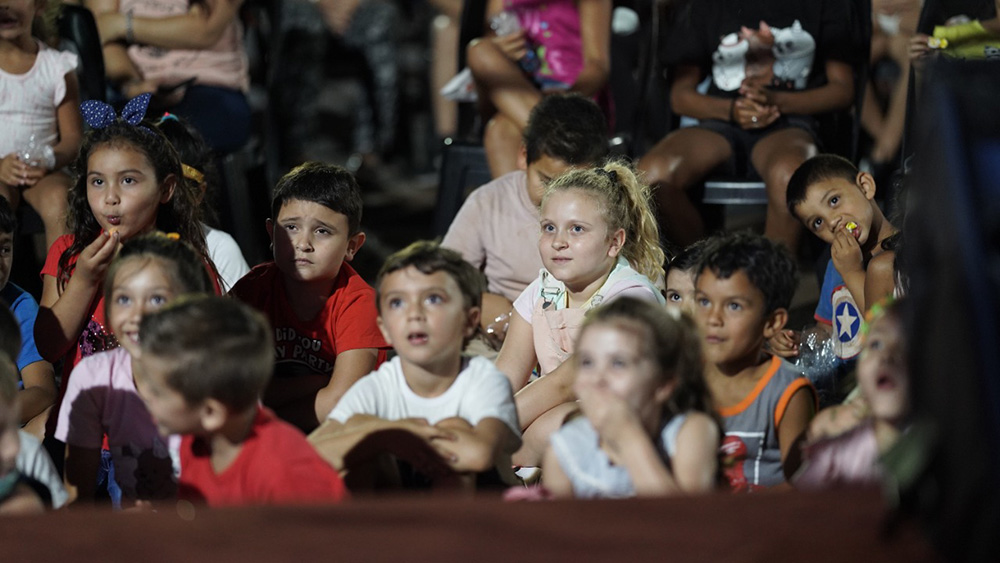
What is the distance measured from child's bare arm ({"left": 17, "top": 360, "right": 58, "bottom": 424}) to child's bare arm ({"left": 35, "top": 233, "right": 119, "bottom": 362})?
0.04 m

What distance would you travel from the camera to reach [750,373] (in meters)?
2.26

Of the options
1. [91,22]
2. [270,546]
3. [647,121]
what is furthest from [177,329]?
[647,121]

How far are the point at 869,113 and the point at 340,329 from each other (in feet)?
11.0

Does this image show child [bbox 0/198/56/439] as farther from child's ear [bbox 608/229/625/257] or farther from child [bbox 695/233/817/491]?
child [bbox 695/233/817/491]

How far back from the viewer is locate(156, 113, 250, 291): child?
2.98m

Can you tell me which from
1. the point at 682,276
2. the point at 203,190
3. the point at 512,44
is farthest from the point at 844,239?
the point at 203,190

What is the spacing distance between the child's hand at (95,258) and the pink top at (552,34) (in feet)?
6.15

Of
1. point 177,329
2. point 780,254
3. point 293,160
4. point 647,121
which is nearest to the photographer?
→ point 177,329

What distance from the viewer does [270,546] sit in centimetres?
156

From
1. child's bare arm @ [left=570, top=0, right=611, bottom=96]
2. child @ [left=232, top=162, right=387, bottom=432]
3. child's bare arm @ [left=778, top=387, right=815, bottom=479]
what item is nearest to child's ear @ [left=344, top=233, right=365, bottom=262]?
child @ [left=232, top=162, right=387, bottom=432]

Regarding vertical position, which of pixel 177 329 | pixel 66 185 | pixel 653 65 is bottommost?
pixel 177 329

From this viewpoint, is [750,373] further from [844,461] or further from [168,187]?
[168,187]

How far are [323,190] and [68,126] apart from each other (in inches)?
46.9

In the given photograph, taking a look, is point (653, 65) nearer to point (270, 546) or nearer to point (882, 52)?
point (882, 52)
